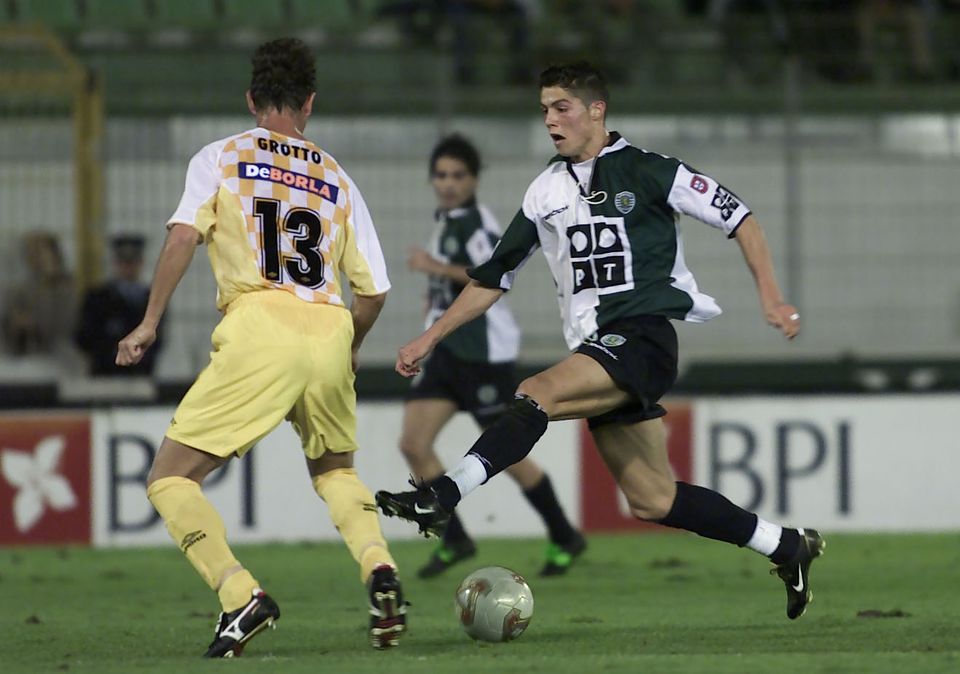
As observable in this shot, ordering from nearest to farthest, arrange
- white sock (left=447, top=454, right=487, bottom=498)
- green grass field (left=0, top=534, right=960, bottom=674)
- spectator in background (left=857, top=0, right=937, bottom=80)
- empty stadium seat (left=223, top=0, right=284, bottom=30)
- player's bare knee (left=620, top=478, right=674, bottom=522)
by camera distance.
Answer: green grass field (left=0, top=534, right=960, bottom=674)
white sock (left=447, top=454, right=487, bottom=498)
player's bare knee (left=620, top=478, right=674, bottom=522)
spectator in background (left=857, top=0, right=937, bottom=80)
empty stadium seat (left=223, top=0, right=284, bottom=30)

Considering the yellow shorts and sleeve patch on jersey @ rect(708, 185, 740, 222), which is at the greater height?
sleeve patch on jersey @ rect(708, 185, 740, 222)

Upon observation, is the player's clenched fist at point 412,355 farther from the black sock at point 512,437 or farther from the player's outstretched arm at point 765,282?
the player's outstretched arm at point 765,282

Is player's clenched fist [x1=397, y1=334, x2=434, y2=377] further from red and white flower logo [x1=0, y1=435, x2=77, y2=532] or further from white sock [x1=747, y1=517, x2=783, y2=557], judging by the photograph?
red and white flower logo [x1=0, y1=435, x2=77, y2=532]

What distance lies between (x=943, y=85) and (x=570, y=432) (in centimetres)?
500

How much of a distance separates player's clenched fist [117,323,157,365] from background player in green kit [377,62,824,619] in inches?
35.3

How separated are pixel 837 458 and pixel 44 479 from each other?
485 centimetres

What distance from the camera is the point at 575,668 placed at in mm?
5234

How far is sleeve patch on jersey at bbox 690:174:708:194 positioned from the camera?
20.5ft

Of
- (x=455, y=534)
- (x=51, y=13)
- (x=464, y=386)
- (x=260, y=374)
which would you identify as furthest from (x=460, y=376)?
(x=51, y=13)

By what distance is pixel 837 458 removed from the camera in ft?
36.1

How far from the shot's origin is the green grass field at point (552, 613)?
5512 mm

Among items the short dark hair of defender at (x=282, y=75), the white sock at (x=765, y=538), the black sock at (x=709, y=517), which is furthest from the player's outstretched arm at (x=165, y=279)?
the white sock at (x=765, y=538)

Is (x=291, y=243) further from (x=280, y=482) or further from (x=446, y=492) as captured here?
(x=280, y=482)

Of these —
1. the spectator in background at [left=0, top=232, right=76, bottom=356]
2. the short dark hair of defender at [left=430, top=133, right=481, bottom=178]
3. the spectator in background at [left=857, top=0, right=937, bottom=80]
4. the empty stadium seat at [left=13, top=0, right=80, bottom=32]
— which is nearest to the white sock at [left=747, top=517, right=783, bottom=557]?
the short dark hair of defender at [left=430, top=133, right=481, bottom=178]
